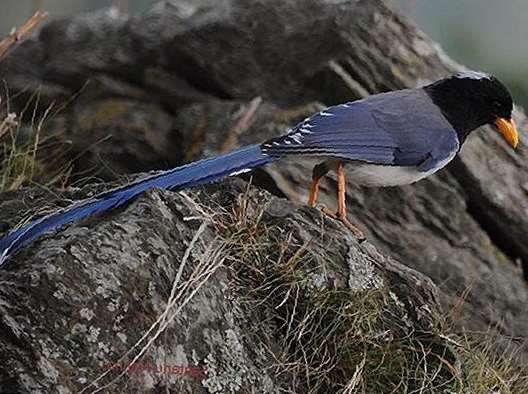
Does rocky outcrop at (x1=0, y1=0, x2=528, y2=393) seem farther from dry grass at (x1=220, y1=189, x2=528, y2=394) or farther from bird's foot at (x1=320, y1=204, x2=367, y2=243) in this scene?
bird's foot at (x1=320, y1=204, x2=367, y2=243)

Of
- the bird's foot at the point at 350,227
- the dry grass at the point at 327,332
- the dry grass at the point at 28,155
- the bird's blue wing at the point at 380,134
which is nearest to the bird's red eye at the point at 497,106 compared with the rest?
the bird's blue wing at the point at 380,134

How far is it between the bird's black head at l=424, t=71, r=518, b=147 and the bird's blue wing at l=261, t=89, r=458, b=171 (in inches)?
3.5

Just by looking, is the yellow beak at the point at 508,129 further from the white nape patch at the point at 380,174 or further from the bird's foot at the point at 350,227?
the bird's foot at the point at 350,227

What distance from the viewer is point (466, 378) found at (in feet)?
12.6

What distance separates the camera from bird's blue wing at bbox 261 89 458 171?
4492mm

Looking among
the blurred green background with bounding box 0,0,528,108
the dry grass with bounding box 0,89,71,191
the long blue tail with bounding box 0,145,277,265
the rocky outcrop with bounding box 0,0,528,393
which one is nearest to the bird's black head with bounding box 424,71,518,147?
the rocky outcrop with bounding box 0,0,528,393

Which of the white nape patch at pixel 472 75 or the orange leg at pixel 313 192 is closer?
the orange leg at pixel 313 192

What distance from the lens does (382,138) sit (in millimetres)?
4672

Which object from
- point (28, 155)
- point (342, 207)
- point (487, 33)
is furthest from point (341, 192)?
point (487, 33)

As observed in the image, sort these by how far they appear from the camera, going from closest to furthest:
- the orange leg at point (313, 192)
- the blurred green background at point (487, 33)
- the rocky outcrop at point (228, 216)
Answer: the rocky outcrop at point (228, 216) < the orange leg at point (313, 192) < the blurred green background at point (487, 33)

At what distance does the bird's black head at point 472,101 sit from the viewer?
5.10 meters

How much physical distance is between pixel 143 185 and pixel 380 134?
1.26m

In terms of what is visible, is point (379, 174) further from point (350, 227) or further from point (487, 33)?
point (487, 33)

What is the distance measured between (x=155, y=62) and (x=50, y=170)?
4.57 ft
